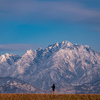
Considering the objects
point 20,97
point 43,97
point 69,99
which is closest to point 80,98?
point 69,99

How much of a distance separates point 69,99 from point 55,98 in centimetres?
285

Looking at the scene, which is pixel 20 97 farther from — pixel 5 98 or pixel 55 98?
pixel 55 98

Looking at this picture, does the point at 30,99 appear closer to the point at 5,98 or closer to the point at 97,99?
the point at 5,98

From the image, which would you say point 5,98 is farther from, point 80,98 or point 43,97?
point 80,98

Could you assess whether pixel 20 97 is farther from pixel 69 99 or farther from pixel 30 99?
pixel 69 99

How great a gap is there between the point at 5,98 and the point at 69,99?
12.7m

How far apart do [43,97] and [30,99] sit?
296cm

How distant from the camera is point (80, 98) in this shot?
5181cm

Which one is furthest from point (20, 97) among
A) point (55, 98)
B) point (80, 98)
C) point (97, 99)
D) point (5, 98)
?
point (97, 99)

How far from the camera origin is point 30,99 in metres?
50.1

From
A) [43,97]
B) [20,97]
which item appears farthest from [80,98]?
[20,97]

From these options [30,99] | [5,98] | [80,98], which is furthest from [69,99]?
[5,98]

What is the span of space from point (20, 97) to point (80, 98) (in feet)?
39.9

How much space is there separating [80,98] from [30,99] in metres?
10.1
